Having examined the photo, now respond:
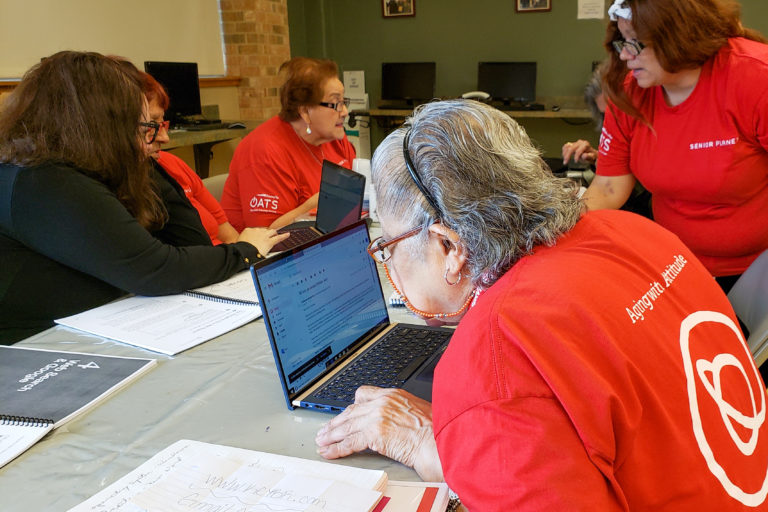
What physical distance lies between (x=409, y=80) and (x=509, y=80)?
1.03 meters

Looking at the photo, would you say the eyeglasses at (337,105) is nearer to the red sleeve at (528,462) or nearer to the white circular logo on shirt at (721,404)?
the white circular logo on shirt at (721,404)

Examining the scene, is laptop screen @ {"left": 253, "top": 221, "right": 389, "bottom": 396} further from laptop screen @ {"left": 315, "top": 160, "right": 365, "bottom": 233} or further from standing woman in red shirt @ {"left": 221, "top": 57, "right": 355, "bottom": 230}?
standing woman in red shirt @ {"left": 221, "top": 57, "right": 355, "bottom": 230}

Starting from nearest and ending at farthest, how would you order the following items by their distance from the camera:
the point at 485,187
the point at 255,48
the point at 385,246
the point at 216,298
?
the point at 485,187 < the point at 385,246 < the point at 216,298 < the point at 255,48

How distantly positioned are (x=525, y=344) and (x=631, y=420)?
0.14m

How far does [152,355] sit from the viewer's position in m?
1.25

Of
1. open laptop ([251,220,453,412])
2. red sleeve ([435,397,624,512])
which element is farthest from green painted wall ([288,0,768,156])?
red sleeve ([435,397,624,512])

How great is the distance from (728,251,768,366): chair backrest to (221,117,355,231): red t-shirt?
1673 mm

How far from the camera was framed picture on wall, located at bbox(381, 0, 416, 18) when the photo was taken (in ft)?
20.6

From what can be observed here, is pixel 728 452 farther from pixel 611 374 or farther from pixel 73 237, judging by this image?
pixel 73 237

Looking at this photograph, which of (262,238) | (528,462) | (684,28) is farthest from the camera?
(262,238)

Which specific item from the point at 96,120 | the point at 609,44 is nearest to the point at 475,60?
the point at 609,44

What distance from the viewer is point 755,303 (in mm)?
1430

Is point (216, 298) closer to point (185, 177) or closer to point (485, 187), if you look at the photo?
point (185, 177)

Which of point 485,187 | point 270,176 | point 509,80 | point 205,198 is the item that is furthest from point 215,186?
point 509,80
